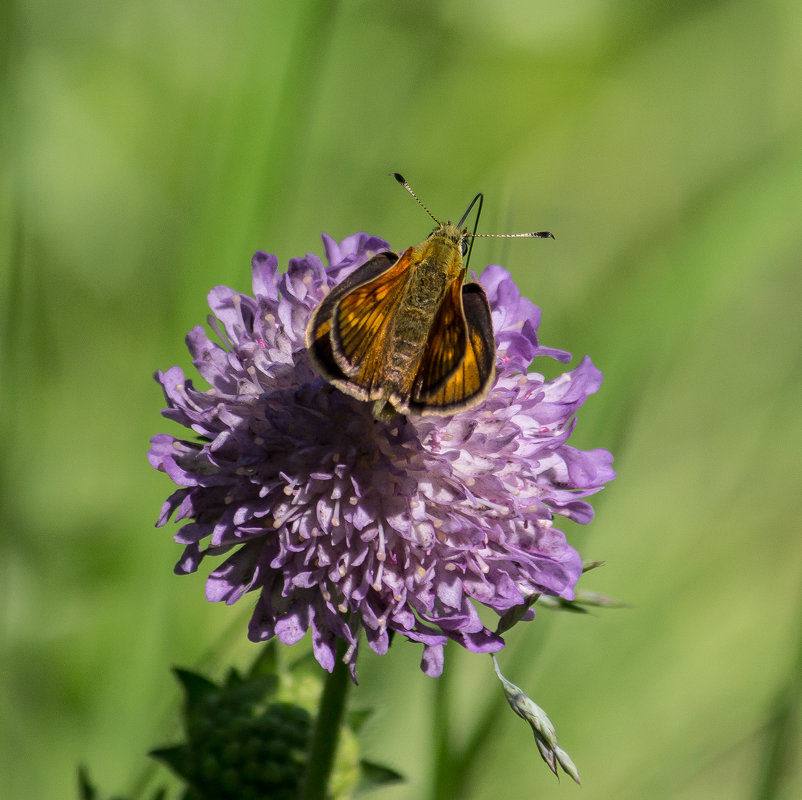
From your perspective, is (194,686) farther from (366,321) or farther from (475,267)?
(475,267)

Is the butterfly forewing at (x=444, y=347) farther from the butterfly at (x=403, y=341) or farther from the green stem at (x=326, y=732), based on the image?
the green stem at (x=326, y=732)

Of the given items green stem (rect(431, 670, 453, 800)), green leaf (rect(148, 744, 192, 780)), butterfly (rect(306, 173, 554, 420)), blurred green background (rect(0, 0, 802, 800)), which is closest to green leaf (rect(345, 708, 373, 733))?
blurred green background (rect(0, 0, 802, 800))

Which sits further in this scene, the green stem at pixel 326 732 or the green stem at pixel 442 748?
the green stem at pixel 442 748

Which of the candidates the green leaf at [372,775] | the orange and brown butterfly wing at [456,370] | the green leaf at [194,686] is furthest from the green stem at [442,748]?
the orange and brown butterfly wing at [456,370]

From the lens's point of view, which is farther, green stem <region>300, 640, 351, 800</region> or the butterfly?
green stem <region>300, 640, 351, 800</region>

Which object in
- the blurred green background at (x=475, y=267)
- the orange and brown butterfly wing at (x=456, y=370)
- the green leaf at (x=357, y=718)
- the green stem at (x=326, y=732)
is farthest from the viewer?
the blurred green background at (x=475, y=267)

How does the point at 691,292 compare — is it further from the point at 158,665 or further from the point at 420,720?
the point at 158,665

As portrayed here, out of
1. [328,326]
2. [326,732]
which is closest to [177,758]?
[326,732]

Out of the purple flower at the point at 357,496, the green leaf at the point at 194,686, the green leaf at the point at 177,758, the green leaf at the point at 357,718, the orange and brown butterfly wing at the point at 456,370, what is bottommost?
the green leaf at the point at 177,758

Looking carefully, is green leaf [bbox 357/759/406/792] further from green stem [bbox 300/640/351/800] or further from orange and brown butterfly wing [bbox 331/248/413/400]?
orange and brown butterfly wing [bbox 331/248/413/400]
